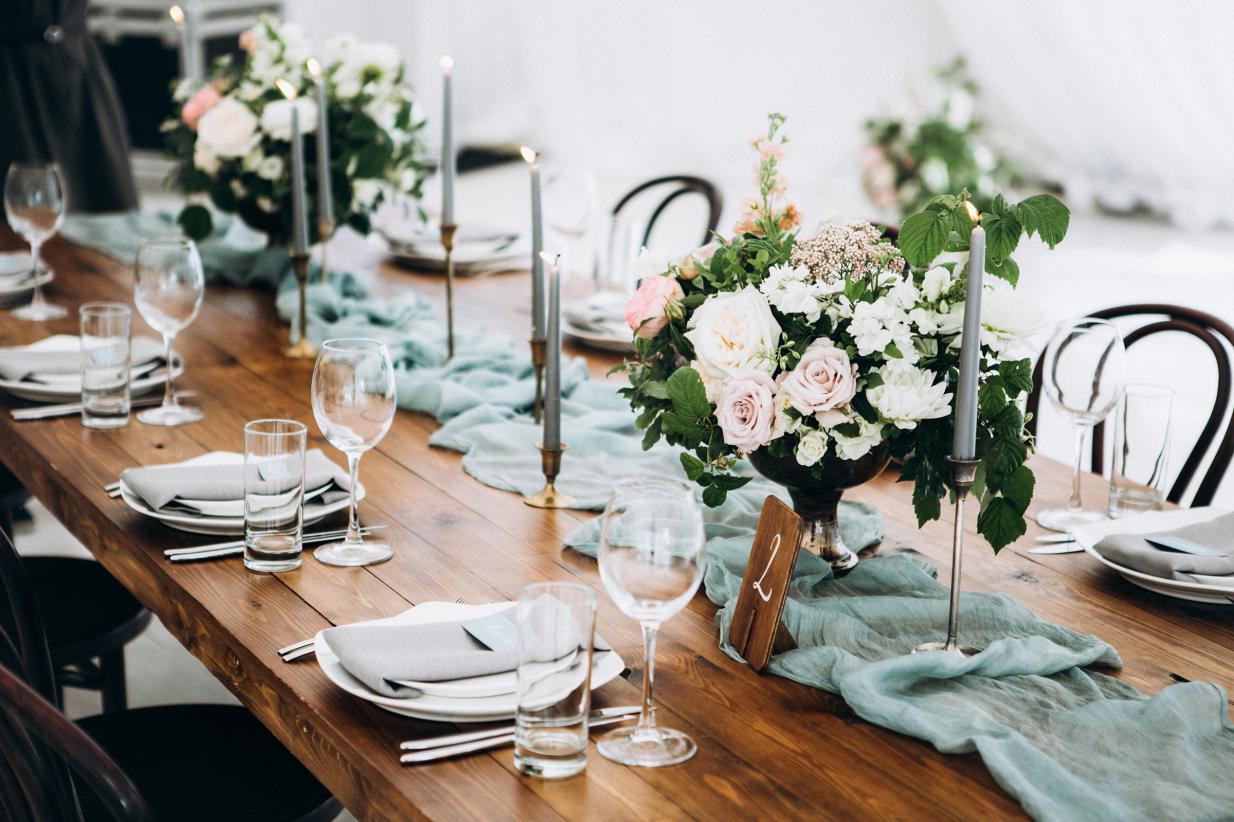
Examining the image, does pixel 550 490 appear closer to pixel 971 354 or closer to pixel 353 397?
pixel 353 397

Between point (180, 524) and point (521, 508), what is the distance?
0.40 metres

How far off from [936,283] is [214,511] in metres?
0.84

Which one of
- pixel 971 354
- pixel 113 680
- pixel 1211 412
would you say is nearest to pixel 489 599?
pixel 971 354

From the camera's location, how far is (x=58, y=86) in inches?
160

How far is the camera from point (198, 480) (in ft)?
5.34

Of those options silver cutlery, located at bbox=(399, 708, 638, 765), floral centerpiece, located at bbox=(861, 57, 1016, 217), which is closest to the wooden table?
silver cutlery, located at bbox=(399, 708, 638, 765)

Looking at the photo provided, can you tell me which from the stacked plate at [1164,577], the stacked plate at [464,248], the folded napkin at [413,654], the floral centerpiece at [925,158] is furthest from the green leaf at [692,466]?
the floral centerpiece at [925,158]

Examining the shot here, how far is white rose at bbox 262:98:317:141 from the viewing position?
8.36 ft

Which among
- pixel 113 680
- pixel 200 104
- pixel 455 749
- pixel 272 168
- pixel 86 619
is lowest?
pixel 113 680

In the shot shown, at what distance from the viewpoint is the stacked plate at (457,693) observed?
1.16 meters

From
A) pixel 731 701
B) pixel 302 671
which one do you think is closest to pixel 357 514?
pixel 302 671

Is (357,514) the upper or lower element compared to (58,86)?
lower

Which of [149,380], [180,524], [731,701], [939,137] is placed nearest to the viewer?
[731,701]

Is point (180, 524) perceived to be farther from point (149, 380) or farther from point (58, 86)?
point (58, 86)
